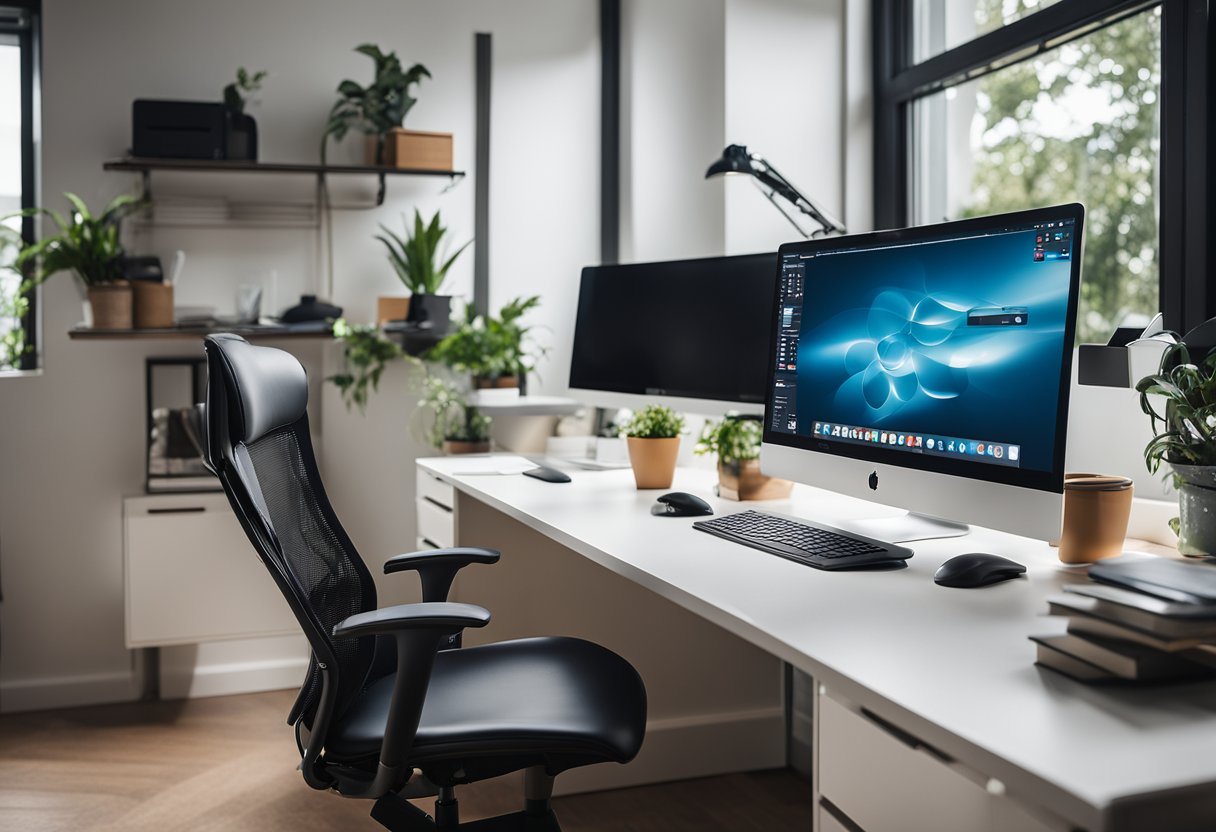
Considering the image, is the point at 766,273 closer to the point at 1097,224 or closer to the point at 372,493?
the point at 1097,224

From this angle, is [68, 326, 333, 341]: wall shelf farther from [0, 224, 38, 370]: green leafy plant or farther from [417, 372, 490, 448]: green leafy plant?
[417, 372, 490, 448]: green leafy plant

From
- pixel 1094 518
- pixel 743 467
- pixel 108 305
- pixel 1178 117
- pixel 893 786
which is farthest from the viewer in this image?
pixel 108 305

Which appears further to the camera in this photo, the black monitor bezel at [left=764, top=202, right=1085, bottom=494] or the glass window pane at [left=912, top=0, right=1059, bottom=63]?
the glass window pane at [left=912, top=0, right=1059, bottom=63]

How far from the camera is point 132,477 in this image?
11.4ft

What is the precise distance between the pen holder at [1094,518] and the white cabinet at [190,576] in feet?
8.22

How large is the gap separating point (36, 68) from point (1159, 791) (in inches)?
150

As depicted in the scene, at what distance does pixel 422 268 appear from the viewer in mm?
3531

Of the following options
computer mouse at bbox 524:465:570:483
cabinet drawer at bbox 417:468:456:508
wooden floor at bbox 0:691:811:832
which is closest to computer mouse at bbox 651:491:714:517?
computer mouse at bbox 524:465:570:483

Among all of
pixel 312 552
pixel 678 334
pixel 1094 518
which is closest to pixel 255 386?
pixel 312 552

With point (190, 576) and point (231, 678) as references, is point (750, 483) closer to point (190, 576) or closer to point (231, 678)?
point (190, 576)

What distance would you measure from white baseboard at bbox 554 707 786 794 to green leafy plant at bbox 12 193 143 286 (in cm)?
206

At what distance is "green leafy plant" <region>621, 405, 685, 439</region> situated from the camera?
2469mm

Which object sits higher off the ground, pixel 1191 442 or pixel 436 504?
pixel 1191 442

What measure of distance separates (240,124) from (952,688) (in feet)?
9.91
